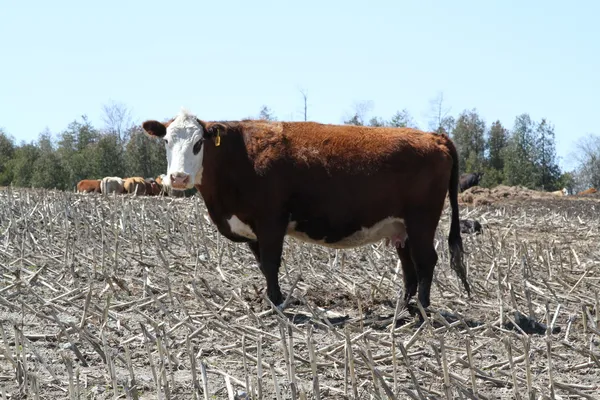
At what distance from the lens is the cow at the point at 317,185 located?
7.80 m

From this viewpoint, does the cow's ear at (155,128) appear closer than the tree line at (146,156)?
Yes

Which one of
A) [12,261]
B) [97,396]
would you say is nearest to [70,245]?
[12,261]

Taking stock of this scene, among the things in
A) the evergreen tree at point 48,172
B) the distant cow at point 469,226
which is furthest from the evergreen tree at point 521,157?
the distant cow at point 469,226

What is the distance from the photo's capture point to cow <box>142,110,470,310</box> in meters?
7.80

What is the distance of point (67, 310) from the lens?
643cm

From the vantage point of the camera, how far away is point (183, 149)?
308 inches

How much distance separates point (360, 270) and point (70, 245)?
3460mm

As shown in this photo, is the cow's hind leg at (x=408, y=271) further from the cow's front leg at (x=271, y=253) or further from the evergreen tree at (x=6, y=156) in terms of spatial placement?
the evergreen tree at (x=6, y=156)

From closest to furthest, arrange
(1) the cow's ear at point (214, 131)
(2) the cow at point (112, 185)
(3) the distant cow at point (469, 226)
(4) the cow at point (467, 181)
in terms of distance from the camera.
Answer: (1) the cow's ear at point (214, 131), (3) the distant cow at point (469, 226), (2) the cow at point (112, 185), (4) the cow at point (467, 181)

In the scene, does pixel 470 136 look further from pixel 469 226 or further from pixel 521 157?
pixel 469 226

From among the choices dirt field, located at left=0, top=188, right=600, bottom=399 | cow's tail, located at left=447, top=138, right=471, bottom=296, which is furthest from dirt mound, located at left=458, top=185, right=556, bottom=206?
cow's tail, located at left=447, top=138, right=471, bottom=296

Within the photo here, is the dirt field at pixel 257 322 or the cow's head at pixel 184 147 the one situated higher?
the cow's head at pixel 184 147

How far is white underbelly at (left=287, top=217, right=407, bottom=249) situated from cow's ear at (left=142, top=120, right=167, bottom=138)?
1.67 metres

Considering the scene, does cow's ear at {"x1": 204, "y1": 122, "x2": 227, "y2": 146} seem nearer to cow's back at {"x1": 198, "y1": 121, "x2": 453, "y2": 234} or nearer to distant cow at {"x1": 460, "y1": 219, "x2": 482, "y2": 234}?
cow's back at {"x1": 198, "y1": 121, "x2": 453, "y2": 234}
